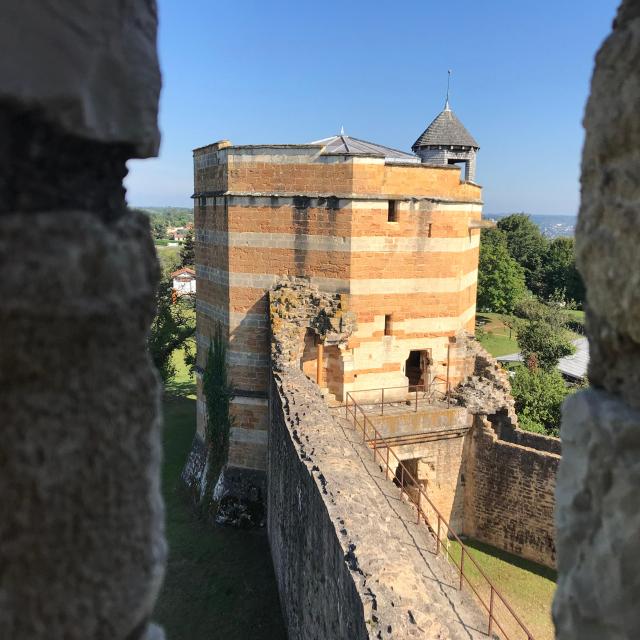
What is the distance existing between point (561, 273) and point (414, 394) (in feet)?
131

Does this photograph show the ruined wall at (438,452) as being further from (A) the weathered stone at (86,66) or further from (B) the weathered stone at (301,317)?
(A) the weathered stone at (86,66)

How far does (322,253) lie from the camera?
39.7ft

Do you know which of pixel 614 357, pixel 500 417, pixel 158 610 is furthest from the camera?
pixel 500 417

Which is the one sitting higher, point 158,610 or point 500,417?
point 500,417

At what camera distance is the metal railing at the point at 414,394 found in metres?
12.8

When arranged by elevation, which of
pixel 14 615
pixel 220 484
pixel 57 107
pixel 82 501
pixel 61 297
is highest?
pixel 57 107

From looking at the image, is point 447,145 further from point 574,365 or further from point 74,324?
point 74,324

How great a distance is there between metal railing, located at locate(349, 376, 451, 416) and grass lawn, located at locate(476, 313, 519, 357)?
19.3 m

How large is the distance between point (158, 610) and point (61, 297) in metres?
10.3

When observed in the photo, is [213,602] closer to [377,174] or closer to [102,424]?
[377,174]

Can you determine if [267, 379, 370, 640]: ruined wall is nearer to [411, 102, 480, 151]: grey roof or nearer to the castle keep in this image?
the castle keep

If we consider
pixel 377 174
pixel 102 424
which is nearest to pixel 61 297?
pixel 102 424

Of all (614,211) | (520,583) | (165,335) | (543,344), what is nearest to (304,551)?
(520,583)

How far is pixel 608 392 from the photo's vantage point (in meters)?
1.79
